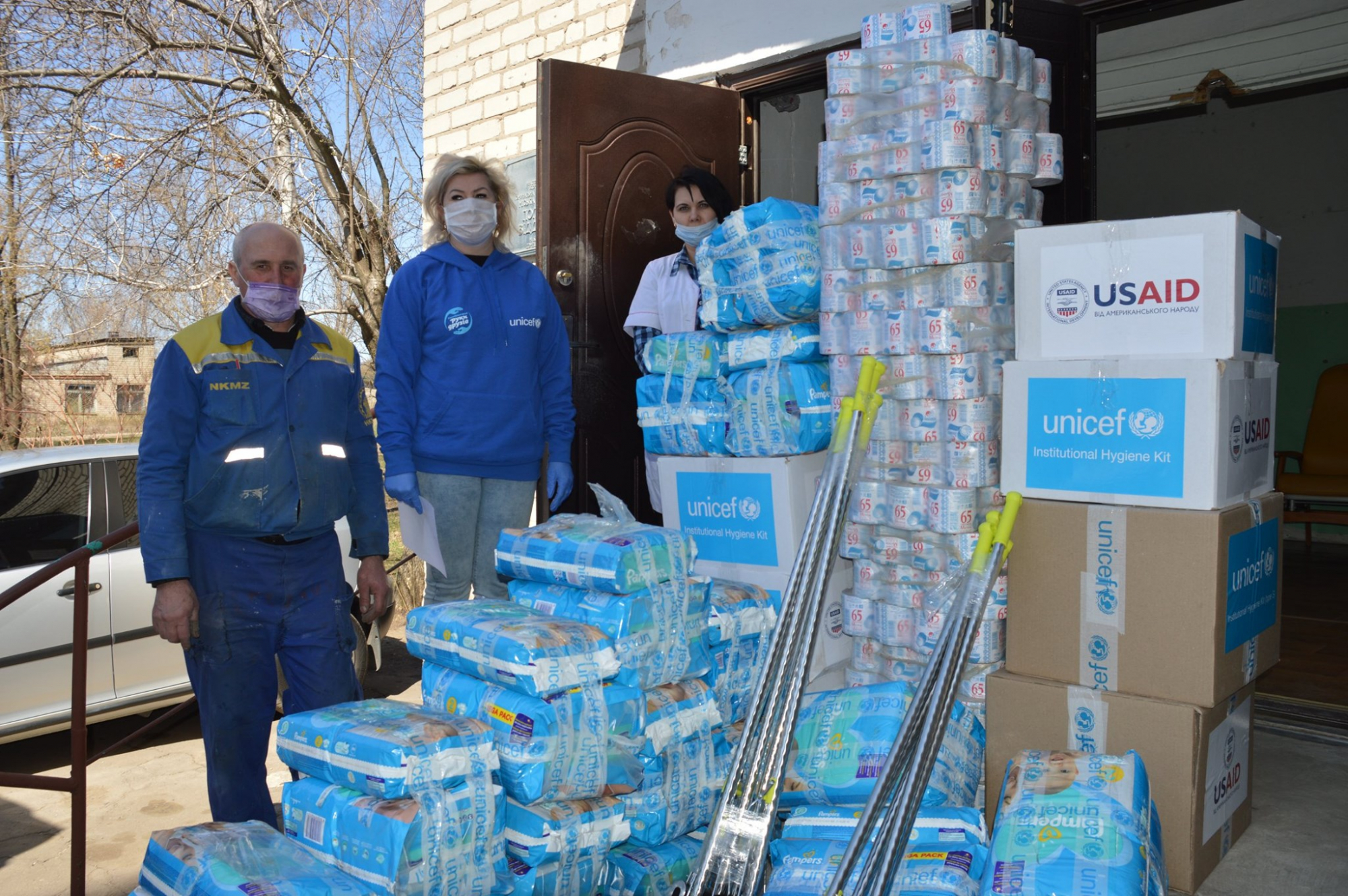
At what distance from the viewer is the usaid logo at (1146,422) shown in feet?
8.64

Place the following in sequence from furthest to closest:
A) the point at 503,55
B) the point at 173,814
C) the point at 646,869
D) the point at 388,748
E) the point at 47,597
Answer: the point at 503,55, the point at 47,597, the point at 173,814, the point at 646,869, the point at 388,748

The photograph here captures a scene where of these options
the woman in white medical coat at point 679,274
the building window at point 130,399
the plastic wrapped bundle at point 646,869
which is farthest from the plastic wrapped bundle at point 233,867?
the building window at point 130,399

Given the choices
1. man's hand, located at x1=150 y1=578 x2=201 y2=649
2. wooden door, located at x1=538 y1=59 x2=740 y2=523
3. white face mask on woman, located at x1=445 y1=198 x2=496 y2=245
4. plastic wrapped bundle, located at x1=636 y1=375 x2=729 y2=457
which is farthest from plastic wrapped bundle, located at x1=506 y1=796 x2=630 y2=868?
wooden door, located at x1=538 y1=59 x2=740 y2=523

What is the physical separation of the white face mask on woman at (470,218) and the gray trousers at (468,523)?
79cm

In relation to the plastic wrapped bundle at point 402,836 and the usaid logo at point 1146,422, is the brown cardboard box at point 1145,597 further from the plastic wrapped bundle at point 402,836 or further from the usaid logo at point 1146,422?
the plastic wrapped bundle at point 402,836

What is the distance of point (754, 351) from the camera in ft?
11.5

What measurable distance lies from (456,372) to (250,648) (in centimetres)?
107

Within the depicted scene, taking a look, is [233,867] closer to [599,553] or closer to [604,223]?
[599,553]

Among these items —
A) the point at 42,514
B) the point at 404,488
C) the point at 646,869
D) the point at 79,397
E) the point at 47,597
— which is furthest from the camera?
the point at 79,397

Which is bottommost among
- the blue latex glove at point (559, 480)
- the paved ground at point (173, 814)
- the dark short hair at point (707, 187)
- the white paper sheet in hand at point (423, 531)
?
the paved ground at point (173, 814)

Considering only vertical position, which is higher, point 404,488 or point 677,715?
point 404,488

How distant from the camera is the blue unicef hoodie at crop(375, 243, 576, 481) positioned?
130 inches

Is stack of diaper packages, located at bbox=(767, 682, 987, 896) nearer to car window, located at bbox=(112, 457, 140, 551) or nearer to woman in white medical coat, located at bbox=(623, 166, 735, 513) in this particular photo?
woman in white medical coat, located at bbox=(623, 166, 735, 513)

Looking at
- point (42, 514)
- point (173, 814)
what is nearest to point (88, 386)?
point (42, 514)
